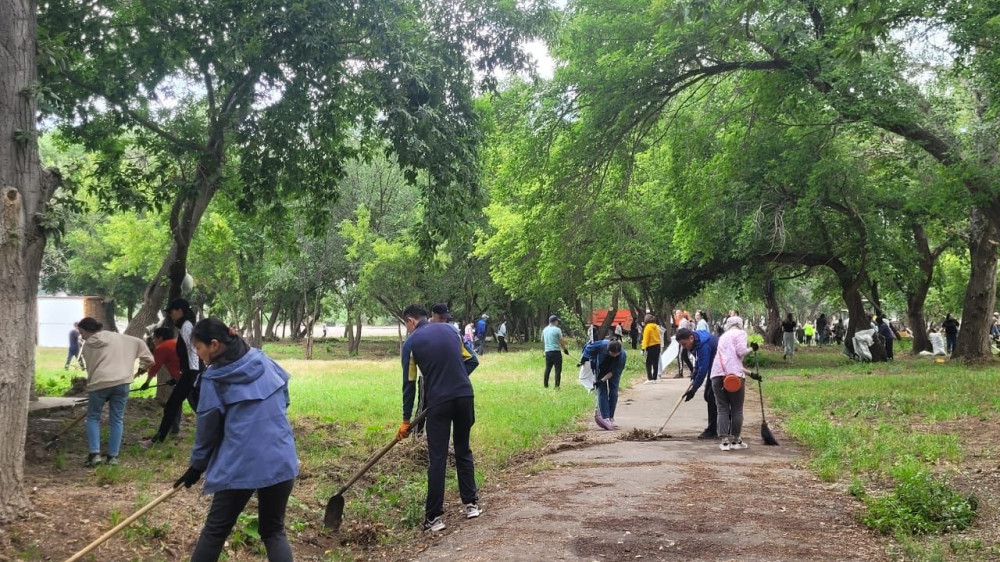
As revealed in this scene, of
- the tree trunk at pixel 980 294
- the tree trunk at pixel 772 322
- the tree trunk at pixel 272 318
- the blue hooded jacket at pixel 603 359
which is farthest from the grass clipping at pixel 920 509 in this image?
the tree trunk at pixel 272 318

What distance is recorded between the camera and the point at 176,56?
10250 mm

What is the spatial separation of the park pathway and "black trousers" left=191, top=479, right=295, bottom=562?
4.52 ft

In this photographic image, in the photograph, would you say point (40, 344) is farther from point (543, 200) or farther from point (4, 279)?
point (4, 279)

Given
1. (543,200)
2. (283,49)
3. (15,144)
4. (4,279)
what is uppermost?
(283,49)

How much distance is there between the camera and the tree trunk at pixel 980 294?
21.5 m

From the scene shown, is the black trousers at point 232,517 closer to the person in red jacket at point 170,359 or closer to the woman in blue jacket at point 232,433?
the woman in blue jacket at point 232,433

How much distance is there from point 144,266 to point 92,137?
30532mm

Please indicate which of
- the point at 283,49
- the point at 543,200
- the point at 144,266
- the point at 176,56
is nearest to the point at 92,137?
the point at 176,56

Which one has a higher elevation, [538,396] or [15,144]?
[15,144]

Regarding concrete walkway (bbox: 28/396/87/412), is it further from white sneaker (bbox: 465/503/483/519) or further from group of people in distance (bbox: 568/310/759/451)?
group of people in distance (bbox: 568/310/759/451)

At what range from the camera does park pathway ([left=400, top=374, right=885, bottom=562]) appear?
17.7 ft

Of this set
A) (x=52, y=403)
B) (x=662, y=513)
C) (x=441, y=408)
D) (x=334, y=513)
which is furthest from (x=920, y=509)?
(x=52, y=403)

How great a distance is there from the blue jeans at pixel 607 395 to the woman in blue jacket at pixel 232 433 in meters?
7.50

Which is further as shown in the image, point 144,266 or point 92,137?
point 144,266
